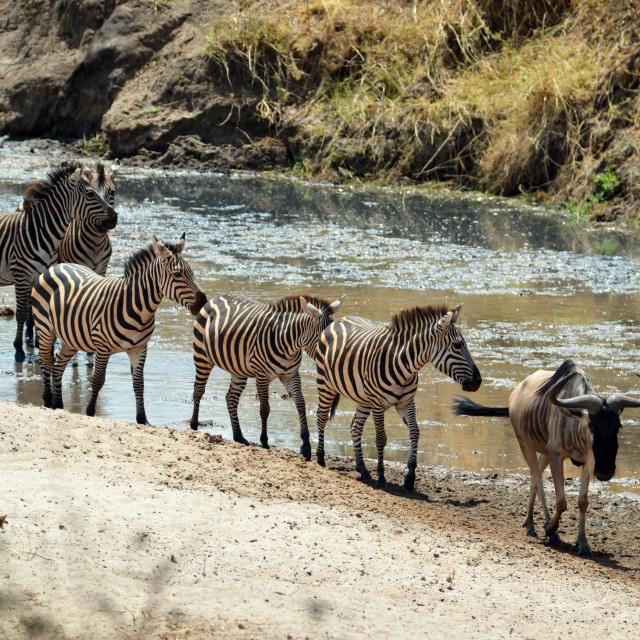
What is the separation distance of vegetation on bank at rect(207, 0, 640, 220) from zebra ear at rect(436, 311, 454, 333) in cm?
1281

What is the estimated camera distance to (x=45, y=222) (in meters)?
12.3

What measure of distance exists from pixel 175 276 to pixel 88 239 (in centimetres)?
347

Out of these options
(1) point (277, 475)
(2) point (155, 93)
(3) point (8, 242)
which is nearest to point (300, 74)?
(2) point (155, 93)

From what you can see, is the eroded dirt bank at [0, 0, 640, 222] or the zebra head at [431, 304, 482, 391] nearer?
the zebra head at [431, 304, 482, 391]

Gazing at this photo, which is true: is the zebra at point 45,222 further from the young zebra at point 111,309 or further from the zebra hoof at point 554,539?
the zebra hoof at point 554,539

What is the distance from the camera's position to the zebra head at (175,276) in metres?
9.13

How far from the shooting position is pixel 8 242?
40.5 feet

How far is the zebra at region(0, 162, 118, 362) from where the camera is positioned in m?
12.1

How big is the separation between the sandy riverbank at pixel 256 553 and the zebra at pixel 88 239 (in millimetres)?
4510

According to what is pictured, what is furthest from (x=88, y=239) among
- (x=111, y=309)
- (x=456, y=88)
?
(x=456, y=88)

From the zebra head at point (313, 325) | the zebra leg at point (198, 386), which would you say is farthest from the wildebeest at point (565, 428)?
the zebra leg at point (198, 386)

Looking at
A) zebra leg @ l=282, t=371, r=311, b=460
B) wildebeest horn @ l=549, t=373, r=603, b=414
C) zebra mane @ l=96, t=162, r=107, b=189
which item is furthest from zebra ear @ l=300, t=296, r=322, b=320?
zebra mane @ l=96, t=162, r=107, b=189

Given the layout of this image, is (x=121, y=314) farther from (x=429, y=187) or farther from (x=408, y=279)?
(x=429, y=187)

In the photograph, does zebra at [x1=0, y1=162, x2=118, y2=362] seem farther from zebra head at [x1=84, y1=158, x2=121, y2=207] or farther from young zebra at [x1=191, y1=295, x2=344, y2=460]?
young zebra at [x1=191, y1=295, x2=344, y2=460]
